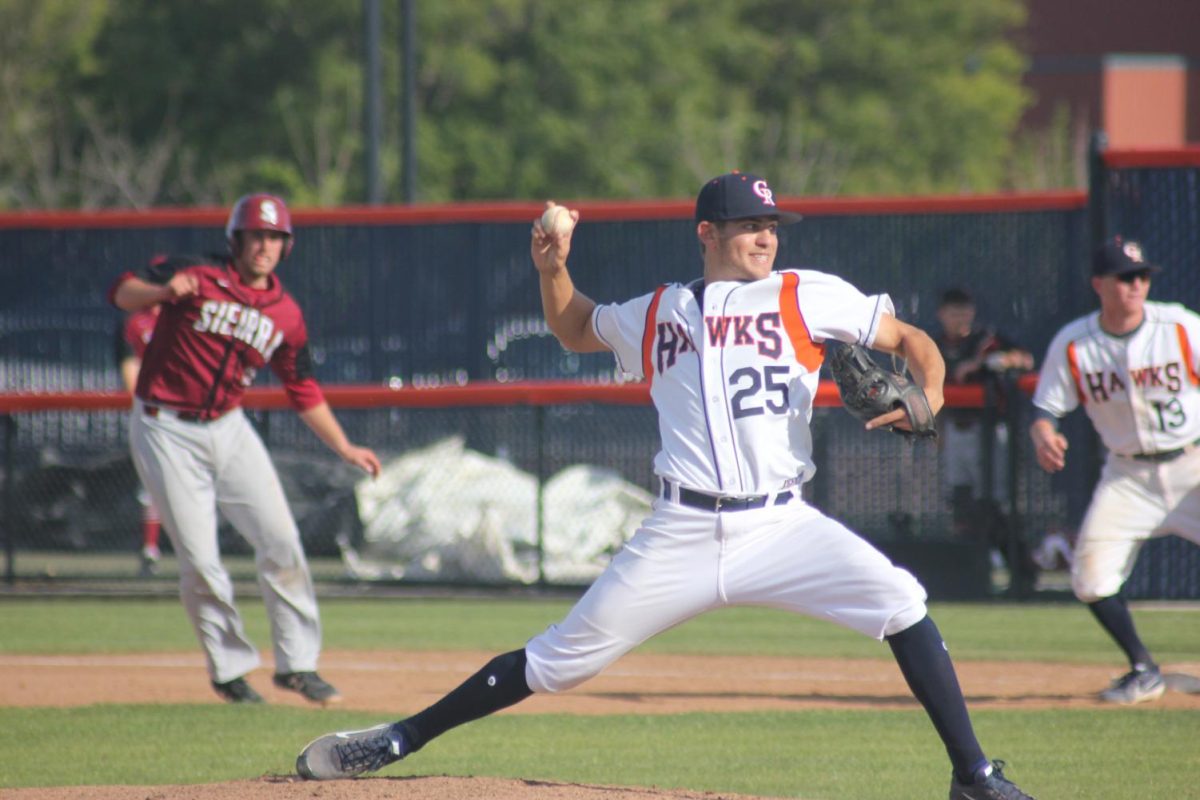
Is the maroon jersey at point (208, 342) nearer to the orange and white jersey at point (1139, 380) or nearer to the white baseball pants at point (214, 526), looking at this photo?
the white baseball pants at point (214, 526)

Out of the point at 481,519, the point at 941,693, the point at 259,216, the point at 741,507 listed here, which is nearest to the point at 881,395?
the point at 741,507

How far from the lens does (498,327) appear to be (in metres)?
14.0

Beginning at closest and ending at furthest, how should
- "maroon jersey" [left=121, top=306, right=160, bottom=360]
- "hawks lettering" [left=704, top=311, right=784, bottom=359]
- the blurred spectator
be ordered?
"hawks lettering" [left=704, top=311, right=784, bottom=359], the blurred spectator, "maroon jersey" [left=121, top=306, right=160, bottom=360]

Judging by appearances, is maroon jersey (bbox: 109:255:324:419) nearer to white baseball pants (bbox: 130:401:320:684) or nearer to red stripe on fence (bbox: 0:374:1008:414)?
white baseball pants (bbox: 130:401:320:684)

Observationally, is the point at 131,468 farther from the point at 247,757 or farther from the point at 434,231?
the point at 247,757

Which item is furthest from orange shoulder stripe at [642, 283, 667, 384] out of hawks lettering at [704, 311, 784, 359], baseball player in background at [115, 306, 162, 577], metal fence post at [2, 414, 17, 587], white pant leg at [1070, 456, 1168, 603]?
metal fence post at [2, 414, 17, 587]

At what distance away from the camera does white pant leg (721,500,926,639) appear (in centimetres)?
514

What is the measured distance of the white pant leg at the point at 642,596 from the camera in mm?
5230

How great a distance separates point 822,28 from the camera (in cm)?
5262

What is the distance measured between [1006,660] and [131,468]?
7.28m

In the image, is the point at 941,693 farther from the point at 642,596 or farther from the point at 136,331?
the point at 136,331

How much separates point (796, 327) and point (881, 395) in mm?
354

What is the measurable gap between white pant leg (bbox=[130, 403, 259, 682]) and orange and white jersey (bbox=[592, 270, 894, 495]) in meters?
3.28

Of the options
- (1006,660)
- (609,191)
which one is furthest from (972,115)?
(1006,660)
